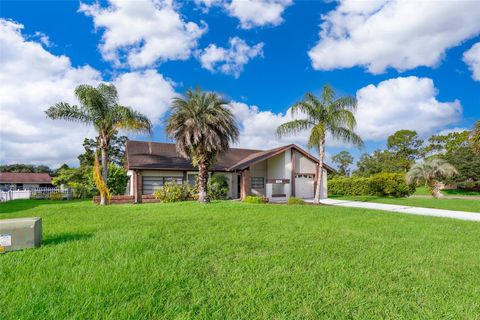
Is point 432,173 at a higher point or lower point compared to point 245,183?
higher

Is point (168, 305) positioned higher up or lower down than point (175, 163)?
lower down

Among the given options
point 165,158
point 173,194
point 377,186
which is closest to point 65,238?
point 173,194

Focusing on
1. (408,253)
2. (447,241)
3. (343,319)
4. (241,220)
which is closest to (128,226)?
(241,220)

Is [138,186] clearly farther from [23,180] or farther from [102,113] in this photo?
[23,180]

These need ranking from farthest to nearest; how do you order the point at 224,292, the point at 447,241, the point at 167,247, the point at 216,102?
the point at 216,102 < the point at 447,241 < the point at 167,247 < the point at 224,292

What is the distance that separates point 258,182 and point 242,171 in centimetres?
332

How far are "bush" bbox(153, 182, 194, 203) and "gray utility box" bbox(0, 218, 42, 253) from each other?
12.6 m

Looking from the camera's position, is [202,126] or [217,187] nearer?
[202,126]

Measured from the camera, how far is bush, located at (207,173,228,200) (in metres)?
19.9

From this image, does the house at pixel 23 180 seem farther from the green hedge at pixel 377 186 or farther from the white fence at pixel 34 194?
the green hedge at pixel 377 186

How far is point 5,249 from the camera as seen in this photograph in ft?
17.0

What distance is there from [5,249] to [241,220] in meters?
6.34

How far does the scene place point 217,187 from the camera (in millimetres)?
20156

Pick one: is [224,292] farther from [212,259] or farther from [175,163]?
[175,163]
